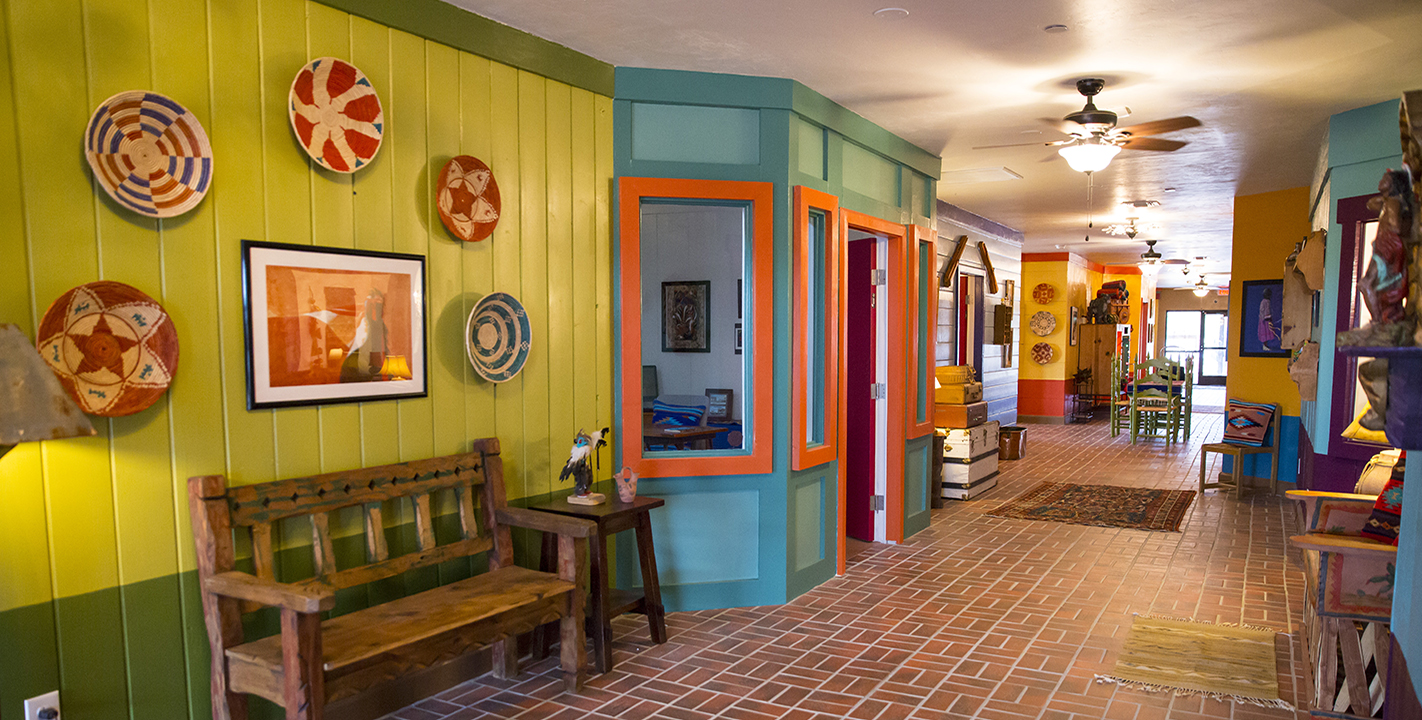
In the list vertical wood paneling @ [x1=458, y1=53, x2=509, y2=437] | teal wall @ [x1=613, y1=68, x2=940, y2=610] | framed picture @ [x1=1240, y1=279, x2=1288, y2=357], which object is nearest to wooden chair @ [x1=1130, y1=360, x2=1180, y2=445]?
framed picture @ [x1=1240, y1=279, x2=1288, y2=357]

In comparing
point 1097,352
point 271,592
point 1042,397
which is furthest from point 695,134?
point 1097,352

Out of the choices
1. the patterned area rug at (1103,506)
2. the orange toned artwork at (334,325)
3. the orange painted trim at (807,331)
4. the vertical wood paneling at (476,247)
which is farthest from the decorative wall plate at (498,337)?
the patterned area rug at (1103,506)

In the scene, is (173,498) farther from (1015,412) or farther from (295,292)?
(1015,412)

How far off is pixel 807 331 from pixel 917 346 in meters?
1.68

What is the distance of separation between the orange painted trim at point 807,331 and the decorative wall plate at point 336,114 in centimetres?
232

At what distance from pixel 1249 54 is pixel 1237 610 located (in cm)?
296

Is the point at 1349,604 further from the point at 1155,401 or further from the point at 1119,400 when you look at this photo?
the point at 1119,400

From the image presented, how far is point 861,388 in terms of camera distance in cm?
612

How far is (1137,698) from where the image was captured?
358cm

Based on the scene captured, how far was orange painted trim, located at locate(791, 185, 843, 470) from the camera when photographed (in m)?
4.80

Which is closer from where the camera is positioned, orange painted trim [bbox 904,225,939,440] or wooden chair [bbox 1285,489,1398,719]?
wooden chair [bbox 1285,489,1398,719]

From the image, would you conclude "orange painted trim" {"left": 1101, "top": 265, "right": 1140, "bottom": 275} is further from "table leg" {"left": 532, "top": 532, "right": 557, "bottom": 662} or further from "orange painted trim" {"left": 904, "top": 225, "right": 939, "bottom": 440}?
"table leg" {"left": 532, "top": 532, "right": 557, "bottom": 662}

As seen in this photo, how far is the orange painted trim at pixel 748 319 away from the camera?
448 cm

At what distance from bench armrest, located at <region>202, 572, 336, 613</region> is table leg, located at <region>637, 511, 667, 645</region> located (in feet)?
5.55
